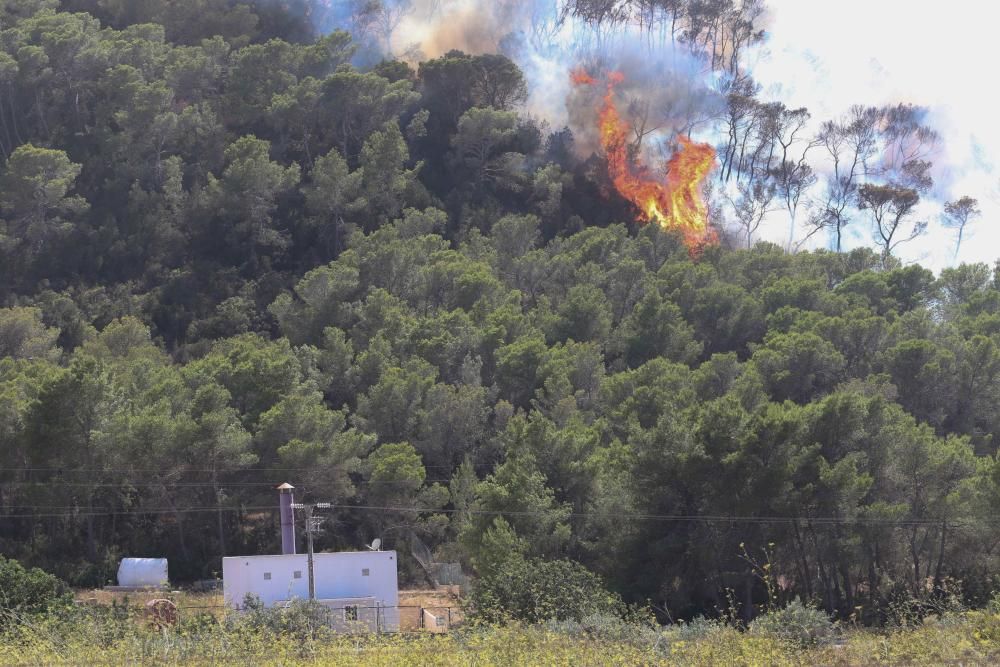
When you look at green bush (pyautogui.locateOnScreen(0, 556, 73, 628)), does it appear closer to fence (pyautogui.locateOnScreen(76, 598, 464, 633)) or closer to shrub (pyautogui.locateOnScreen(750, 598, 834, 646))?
fence (pyautogui.locateOnScreen(76, 598, 464, 633))

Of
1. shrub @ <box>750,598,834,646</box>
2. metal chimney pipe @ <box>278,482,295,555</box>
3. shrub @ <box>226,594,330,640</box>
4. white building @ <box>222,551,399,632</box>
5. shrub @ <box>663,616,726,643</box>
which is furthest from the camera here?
metal chimney pipe @ <box>278,482,295,555</box>

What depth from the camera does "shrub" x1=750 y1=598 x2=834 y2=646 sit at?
19.7 m

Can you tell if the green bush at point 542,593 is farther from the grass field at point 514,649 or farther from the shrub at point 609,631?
the grass field at point 514,649

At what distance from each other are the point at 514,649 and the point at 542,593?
43.4 feet

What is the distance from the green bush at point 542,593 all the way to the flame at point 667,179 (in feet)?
143

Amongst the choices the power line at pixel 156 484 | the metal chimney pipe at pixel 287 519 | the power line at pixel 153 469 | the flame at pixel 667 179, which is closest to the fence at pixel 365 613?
the metal chimney pipe at pixel 287 519

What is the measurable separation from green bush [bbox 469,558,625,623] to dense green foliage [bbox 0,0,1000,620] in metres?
3.06

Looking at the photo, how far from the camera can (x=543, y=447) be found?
138 ft

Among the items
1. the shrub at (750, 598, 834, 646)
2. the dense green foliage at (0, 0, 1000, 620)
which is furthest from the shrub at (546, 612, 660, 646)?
the dense green foliage at (0, 0, 1000, 620)

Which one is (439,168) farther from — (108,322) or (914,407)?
(914,407)

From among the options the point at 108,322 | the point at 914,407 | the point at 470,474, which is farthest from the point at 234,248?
the point at 914,407

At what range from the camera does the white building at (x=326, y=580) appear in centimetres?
3600

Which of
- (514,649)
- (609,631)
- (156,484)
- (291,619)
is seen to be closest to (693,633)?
(609,631)

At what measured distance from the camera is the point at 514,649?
18.7 m
